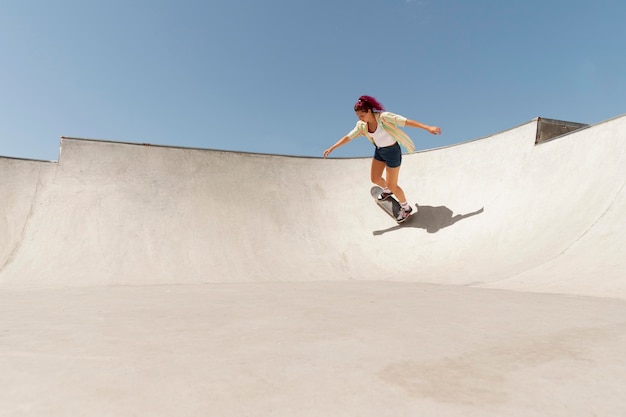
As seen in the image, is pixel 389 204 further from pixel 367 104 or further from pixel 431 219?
pixel 367 104

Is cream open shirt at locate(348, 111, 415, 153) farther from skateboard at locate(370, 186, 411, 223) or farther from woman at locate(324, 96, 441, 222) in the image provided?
skateboard at locate(370, 186, 411, 223)

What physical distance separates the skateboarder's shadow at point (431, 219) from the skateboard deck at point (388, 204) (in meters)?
0.34

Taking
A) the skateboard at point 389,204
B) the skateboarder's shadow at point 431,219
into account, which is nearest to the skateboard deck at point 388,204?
the skateboard at point 389,204

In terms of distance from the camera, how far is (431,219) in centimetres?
782

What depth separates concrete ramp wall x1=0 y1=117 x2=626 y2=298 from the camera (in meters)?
5.25

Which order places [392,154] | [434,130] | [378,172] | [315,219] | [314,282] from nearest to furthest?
[314,282], [434,130], [392,154], [378,172], [315,219]

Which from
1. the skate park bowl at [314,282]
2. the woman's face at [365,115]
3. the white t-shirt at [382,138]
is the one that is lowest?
the skate park bowl at [314,282]

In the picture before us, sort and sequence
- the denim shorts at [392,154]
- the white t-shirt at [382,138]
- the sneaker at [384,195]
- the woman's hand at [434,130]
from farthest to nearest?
the sneaker at [384,195] < the denim shorts at [392,154] < the white t-shirt at [382,138] < the woman's hand at [434,130]

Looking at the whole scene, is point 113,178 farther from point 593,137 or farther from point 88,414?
point 593,137

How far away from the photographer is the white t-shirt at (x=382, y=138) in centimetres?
734

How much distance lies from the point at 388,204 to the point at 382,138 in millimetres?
1688

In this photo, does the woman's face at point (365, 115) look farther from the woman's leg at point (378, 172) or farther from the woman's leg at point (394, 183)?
the woman's leg at point (394, 183)

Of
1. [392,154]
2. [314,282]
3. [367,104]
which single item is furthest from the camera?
[392,154]

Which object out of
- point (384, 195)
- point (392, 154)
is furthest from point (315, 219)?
point (392, 154)
